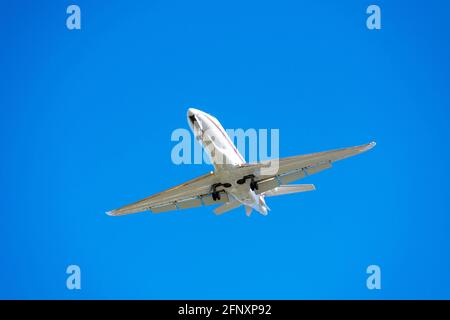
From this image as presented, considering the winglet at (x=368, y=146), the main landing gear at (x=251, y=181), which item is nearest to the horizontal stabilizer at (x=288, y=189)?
the main landing gear at (x=251, y=181)

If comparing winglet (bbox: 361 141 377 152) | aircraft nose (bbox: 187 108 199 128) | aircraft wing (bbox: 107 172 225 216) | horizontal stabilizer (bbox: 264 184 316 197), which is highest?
aircraft nose (bbox: 187 108 199 128)

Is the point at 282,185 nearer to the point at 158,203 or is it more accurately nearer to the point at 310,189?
the point at 310,189

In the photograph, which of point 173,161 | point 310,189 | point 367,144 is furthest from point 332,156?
point 173,161

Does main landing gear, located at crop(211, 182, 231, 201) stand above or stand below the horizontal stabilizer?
below

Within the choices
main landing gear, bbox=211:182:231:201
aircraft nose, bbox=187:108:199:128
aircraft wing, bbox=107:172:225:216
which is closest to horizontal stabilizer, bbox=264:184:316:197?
main landing gear, bbox=211:182:231:201

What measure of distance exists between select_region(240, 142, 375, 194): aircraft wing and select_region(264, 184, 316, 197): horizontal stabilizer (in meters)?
5.68

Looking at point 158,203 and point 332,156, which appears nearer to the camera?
point 332,156

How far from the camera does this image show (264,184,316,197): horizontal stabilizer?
75.4m

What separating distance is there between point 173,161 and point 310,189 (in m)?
16.0

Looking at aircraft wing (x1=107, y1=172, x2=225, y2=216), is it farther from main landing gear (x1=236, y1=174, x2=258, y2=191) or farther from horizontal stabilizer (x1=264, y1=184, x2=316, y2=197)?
horizontal stabilizer (x1=264, y1=184, x2=316, y2=197)

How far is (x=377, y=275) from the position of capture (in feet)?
245

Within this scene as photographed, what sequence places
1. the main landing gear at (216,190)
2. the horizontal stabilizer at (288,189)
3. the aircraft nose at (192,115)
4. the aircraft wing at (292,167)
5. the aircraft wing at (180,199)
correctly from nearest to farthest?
1. the aircraft wing at (292,167)
2. the aircraft nose at (192,115)
3. the main landing gear at (216,190)
4. the aircraft wing at (180,199)
5. the horizontal stabilizer at (288,189)

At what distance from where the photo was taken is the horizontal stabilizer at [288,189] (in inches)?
2968

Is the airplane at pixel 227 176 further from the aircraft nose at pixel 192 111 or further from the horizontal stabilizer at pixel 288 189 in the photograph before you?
the horizontal stabilizer at pixel 288 189
